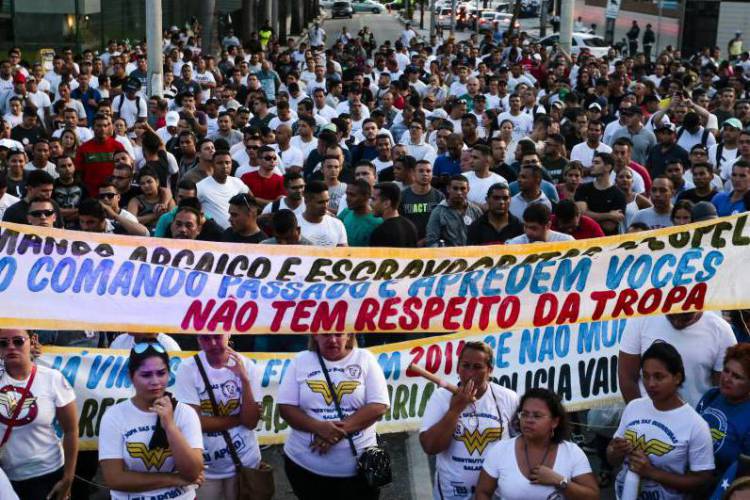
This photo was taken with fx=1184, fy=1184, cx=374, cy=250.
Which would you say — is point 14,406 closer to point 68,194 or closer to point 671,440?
point 671,440

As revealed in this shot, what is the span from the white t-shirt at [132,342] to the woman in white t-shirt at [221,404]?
880 millimetres

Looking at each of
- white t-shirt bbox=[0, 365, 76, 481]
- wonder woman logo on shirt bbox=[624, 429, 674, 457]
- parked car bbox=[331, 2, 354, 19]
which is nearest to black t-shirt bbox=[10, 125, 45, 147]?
white t-shirt bbox=[0, 365, 76, 481]

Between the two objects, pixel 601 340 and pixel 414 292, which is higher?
pixel 414 292

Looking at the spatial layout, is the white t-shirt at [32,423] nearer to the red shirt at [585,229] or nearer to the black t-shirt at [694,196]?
the red shirt at [585,229]

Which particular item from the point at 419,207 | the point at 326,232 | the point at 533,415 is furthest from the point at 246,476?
the point at 419,207

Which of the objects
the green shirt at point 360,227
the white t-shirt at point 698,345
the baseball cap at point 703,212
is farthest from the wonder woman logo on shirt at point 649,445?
the green shirt at point 360,227

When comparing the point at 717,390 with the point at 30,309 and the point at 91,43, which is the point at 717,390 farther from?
the point at 91,43

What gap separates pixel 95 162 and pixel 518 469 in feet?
27.5

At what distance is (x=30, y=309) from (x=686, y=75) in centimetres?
1782

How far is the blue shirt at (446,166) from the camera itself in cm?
1266

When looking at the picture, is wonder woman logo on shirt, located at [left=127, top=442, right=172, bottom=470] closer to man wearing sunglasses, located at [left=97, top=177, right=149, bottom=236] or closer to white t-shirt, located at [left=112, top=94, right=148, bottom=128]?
man wearing sunglasses, located at [left=97, top=177, right=149, bottom=236]

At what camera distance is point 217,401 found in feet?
20.1

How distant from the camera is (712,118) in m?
15.5

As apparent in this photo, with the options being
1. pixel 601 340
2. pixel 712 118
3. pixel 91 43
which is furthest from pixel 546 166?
pixel 91 43
